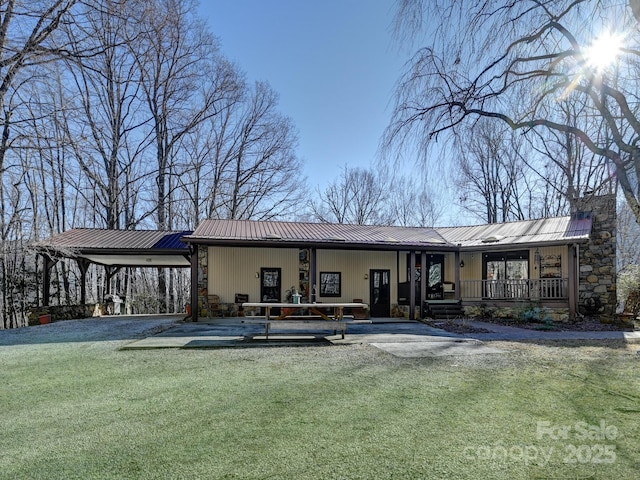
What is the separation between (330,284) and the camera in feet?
50.5

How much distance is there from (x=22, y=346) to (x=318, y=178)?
73.7ft

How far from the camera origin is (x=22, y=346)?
762 centimetres

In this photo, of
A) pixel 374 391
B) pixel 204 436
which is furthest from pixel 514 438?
pixel 204 436

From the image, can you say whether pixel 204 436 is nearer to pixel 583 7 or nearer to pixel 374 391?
pixel 374 391

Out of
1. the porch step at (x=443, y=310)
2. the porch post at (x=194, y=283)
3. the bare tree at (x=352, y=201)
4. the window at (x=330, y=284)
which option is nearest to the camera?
the porch post at (x=194, y=283)

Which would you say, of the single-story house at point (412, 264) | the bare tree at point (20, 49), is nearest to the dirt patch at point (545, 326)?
the single-story house at point (412, 264)

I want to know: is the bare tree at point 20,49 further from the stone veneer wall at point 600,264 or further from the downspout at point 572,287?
the stone veneer wall at point 600,264

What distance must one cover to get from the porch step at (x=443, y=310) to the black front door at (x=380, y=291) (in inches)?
71.5

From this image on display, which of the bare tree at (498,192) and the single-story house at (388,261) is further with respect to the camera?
the bare tree at (498,192)

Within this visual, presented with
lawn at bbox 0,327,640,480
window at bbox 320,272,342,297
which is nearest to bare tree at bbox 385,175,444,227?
window at bbox 320,272,342,297

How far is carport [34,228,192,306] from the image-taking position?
12836mm

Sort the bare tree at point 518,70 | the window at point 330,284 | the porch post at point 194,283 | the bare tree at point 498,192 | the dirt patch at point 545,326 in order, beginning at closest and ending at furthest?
the bare tree at point 518,70, the dirt patch at point 545,326, the porch post at point 194,283, the window at point 330,284, the bare tree at point 498,192

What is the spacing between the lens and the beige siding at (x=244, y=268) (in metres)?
14.4

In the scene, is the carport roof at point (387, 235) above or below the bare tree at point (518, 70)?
below
